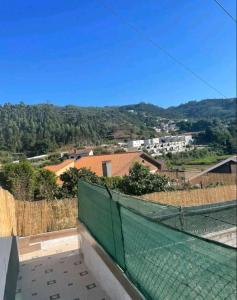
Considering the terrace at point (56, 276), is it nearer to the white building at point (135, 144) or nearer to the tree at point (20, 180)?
the tree at point (20, 180)

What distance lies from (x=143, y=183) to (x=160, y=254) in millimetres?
11957

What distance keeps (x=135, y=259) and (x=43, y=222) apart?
23.0 feet

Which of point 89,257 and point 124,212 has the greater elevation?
point 124,212

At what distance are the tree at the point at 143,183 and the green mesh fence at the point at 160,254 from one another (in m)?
10.0

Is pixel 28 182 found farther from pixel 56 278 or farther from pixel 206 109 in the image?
pixel 206 109

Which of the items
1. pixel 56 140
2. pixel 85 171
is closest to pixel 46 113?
pixel 56 140

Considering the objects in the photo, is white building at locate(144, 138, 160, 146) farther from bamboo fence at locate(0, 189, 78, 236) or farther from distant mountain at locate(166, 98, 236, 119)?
bamboo fence at locate(0, 189, 78, 236)

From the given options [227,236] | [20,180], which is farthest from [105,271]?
[20,180]

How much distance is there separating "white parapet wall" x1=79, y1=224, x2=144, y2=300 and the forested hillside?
13.3 meters

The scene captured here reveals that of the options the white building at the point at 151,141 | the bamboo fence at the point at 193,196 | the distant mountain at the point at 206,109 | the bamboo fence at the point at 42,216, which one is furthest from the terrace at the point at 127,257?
the distant mountain at the point at 206,109

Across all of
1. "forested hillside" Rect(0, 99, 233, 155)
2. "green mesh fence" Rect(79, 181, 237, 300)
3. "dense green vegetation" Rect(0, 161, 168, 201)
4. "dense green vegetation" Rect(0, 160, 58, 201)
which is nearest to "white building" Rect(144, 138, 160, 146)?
"forested hillside" Rect(0, 99, 233, 155)

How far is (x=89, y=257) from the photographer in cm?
433

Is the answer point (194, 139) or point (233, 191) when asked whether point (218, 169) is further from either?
point (194, 139)

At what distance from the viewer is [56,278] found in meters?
4.36
